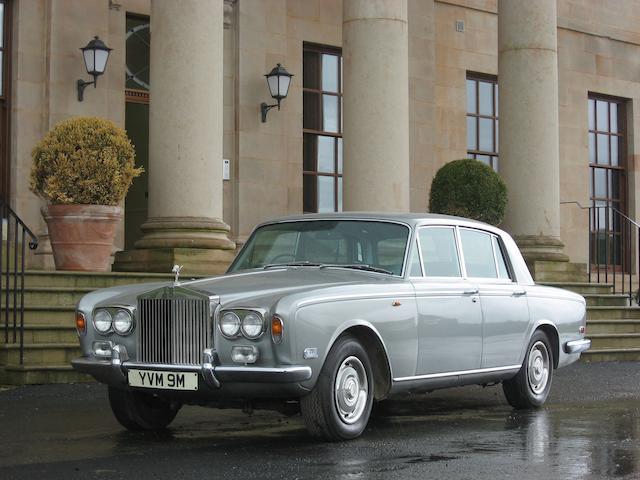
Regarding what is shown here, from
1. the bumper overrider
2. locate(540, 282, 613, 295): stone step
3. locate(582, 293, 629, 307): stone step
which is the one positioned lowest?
the bumper overrider

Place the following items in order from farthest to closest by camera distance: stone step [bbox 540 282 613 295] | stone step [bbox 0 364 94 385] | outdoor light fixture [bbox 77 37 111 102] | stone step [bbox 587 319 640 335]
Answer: stone step [bbox 540 282 613 295] → stone step [bbox 587 319 640 335] → outdoor light fixture [bbox 77 37 111 102] → stone step [bbox 0 364 94 385]

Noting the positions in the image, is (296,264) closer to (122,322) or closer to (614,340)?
(122,322)

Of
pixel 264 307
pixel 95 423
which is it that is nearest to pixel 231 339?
pixel 264 307

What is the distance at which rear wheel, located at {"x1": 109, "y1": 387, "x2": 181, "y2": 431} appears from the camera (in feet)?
25.0

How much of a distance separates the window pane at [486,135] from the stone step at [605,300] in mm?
5415

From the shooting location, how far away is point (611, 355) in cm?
1498

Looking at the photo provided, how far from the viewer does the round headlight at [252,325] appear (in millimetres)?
6828

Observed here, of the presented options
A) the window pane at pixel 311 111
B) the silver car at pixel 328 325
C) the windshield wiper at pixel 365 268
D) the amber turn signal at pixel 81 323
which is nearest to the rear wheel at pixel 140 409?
the silver car at pixel 328 325

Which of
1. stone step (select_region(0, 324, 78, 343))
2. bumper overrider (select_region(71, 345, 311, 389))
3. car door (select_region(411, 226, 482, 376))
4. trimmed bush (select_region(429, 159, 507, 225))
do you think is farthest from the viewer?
trimmed bush (select_region(429, 159, 507, 225))

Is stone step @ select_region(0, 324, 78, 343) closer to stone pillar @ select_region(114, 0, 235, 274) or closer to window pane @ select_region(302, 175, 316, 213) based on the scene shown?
stone pillar @ select_region(114, 0, 235, 274)

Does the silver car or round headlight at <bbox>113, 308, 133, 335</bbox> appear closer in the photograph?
the silver car

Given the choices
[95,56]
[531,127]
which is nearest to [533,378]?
[531,127]

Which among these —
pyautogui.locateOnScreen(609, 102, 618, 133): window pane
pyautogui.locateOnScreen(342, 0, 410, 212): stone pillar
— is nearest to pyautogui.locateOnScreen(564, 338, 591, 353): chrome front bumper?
pyautogui.locateOnScreen(342, 0, 410, 212): stone pillar

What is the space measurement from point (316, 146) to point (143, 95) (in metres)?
3.33
